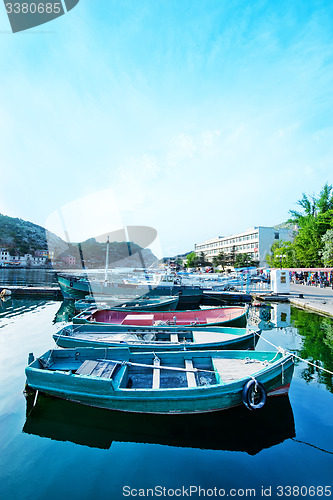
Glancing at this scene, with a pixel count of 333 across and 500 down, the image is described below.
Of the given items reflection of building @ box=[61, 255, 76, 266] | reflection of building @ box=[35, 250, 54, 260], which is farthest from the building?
reflection of building @ box=[35, 250, 54, 260]

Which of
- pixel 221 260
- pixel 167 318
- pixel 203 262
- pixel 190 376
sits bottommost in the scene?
pixel 190 376

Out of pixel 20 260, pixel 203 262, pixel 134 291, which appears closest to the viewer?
pixel 134 291

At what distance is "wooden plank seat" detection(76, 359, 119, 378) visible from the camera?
251 inches

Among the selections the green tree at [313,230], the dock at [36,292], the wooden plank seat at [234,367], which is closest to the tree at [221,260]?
the green tree at [313,230]

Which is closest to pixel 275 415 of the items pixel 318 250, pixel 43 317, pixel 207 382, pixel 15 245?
pixel 207 382

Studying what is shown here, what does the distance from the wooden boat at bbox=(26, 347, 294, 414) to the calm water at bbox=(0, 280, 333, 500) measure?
1.79ft

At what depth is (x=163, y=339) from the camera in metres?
9.97

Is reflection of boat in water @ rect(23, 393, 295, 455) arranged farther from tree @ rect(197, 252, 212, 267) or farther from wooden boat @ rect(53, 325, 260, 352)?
tree @ rect(197, 252, 212, 267)

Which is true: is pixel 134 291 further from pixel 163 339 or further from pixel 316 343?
pixel 316 343

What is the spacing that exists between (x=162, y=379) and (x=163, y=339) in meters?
3.15

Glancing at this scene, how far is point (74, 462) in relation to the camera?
4.80 meters

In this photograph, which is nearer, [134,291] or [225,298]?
[225,298]

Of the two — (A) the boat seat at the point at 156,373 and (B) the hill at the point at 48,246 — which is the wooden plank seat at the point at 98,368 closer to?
(A) the boat seat at the point at 156,373

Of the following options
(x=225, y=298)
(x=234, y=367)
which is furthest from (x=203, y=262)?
(x=234, y=367)
